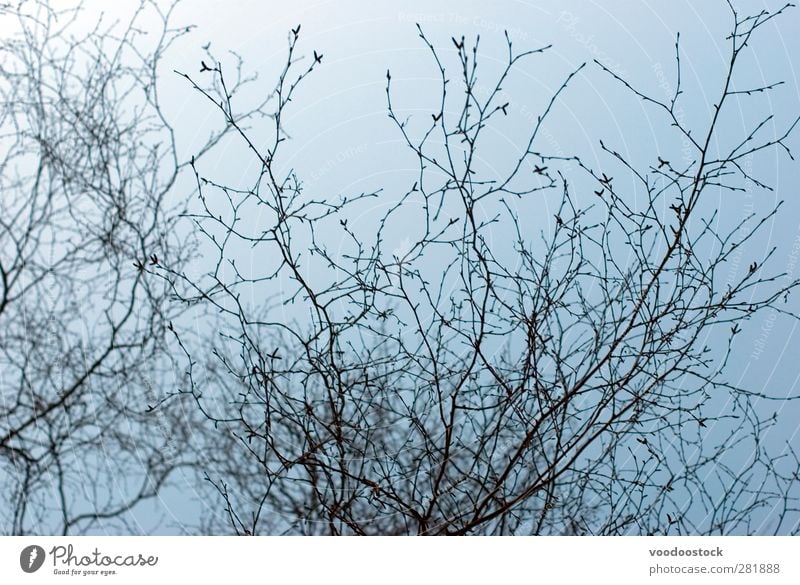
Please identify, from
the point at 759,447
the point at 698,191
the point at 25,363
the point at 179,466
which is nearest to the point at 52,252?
the point at 25,363

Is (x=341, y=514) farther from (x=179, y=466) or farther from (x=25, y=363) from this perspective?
(x=25, y=363)

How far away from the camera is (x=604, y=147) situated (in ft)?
7.13

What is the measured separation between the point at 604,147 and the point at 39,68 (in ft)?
5.37
